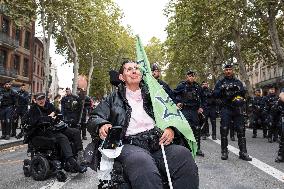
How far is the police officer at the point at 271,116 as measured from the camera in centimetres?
1318

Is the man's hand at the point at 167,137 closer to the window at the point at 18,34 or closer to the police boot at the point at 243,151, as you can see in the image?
the police boot at the point at 243,151

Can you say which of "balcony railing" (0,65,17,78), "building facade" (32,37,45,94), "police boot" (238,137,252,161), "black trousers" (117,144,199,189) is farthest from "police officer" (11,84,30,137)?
"building facade" (32,37,45,94)

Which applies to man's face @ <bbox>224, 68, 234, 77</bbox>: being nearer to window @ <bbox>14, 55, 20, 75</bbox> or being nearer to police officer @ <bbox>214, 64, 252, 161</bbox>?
police officer @ <bbox>214, 64, 252, 161</bbox>

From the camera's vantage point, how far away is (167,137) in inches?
142

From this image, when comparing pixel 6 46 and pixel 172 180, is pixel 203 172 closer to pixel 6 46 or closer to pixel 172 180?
pixel 172 180

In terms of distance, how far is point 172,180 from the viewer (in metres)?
3.44

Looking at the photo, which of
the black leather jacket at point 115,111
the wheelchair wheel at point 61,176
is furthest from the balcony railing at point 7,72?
the black leather jacket at point 115,111

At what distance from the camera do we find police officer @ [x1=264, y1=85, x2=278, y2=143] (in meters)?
13.2

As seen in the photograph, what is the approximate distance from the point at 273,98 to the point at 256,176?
795 centimetres

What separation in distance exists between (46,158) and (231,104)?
4.18 metres

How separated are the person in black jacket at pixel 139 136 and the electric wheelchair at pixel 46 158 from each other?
304 cm

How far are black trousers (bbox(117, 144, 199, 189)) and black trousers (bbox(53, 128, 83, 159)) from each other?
3.51 m

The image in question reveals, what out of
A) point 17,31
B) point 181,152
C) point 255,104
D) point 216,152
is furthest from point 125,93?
point 17,31

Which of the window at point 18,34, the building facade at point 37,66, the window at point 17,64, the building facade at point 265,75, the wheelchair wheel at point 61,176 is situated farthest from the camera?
the building facade at point 37,66
